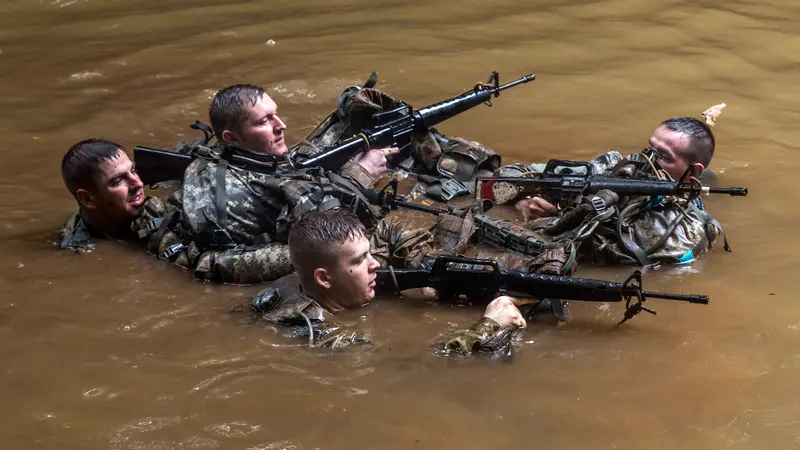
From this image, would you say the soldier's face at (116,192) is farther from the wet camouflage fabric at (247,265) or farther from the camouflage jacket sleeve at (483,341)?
the camouflage jacket sleeve at (483,341)

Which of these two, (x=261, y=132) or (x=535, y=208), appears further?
(x=535, y=208)

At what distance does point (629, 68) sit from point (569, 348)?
490 centimetres

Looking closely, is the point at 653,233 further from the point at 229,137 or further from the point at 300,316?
the point at 229,137

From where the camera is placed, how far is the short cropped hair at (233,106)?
5949mm

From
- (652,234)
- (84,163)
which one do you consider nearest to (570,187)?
(652,234)

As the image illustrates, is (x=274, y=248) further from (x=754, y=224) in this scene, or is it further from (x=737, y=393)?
(x=754, y=224)

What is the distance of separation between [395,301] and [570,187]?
1.42 metres

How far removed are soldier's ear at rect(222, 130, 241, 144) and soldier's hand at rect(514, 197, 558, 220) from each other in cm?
202

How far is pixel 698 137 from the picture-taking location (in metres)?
5.70

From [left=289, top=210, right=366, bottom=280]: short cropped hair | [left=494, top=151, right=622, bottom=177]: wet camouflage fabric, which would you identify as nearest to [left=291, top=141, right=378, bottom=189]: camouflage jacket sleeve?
[left=494, top=151, right=622, bottom=177]: wet camouflage fabric

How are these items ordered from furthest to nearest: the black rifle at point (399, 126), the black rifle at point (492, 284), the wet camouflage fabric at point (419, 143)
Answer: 1. the wet camouflage fabric at point (419, 143)
2. the black rifle at point (399, 126)
3. the black rifle at point (492, 284)

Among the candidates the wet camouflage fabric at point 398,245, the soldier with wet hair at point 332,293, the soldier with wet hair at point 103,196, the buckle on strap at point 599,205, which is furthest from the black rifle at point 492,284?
the soldier with wet hair at point 103,196

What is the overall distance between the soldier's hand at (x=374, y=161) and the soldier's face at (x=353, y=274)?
5.18 feet

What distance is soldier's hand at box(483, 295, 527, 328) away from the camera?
15.3 ft
